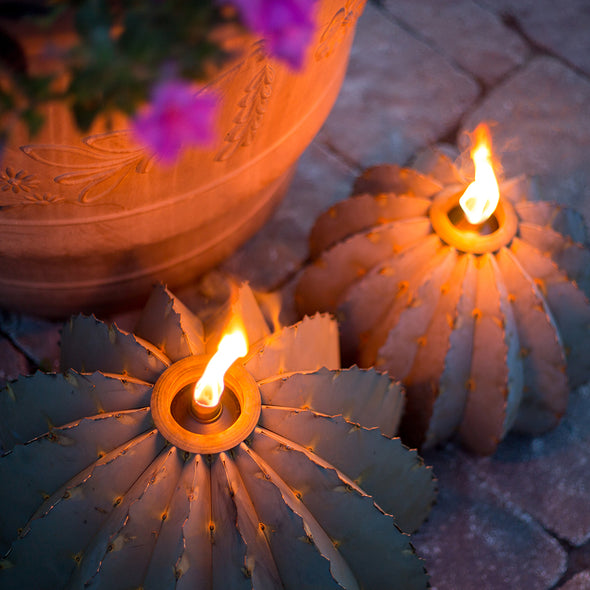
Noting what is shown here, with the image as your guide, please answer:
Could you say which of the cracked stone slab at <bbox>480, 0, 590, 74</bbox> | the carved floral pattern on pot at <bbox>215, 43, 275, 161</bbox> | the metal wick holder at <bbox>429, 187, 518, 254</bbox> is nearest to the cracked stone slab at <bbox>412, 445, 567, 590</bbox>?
the metal wick holder at <bbox>429, 187, 518, 254</bbox>

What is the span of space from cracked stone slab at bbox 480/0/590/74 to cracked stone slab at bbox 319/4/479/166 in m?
0.24

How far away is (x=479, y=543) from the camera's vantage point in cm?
112

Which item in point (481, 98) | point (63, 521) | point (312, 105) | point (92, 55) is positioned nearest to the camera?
point (92, 55)

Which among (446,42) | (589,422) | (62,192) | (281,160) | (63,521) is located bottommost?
(63,521)

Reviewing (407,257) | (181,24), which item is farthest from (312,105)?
(181,24)

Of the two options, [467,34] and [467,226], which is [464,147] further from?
[467,226]

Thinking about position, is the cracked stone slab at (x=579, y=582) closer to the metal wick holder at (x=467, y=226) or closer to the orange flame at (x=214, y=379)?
the metal wick holder at (x=467, y=226)

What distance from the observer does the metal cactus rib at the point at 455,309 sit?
102 centimetres

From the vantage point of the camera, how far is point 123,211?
3.01 ft

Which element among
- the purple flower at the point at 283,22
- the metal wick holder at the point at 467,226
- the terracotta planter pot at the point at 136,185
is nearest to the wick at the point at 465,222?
the metal wick holder at the point at 467,226

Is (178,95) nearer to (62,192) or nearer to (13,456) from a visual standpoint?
(62,192)

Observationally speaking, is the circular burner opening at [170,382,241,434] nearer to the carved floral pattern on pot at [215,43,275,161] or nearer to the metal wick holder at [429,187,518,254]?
the carved floral pattern on pot at [215,43,275,161]

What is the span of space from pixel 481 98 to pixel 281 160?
82 centimetres

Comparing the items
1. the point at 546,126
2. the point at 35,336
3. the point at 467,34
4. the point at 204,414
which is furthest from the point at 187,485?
the point at 467,34
